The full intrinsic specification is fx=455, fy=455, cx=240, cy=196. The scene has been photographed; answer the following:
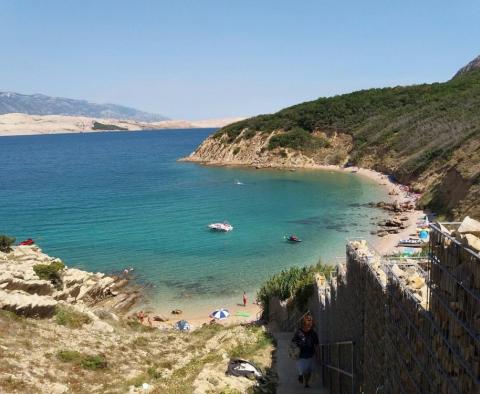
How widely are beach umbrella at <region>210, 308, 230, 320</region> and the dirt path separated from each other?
9.11 meters

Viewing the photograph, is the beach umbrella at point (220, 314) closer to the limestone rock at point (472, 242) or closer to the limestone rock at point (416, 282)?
the limestone rock at point (416, 282)

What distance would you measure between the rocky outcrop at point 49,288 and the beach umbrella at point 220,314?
18.7 ft

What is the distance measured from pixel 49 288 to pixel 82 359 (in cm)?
926

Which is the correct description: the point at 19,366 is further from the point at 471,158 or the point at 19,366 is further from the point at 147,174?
the point at 147,174

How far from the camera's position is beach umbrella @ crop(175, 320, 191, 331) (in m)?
24.4

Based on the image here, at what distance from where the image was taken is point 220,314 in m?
26.1

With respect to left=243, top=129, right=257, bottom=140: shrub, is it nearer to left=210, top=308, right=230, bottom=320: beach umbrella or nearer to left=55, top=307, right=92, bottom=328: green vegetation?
left=210, top=308, right=230, bottom=320: beach umbrella

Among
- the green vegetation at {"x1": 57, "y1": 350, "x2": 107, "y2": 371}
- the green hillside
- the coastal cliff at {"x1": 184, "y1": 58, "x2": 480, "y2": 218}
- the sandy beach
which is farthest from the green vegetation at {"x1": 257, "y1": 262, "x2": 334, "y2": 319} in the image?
the coastal cliff at {"x1": 184, "y1": 58, "x2": 480, "y2": 218}

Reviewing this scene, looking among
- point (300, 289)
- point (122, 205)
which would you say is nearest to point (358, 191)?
point (122, 205)

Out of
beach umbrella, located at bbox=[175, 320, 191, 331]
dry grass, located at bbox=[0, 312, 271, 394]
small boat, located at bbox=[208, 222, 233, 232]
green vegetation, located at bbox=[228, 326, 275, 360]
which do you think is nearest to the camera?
dry grass, located at bbox=[0, 312, 271, 394]

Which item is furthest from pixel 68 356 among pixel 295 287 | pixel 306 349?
pixel 295 287

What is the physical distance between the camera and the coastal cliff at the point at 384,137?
5444cm

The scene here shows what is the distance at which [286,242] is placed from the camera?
39.4 m

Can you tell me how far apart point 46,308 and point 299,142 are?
75251 millimetres
